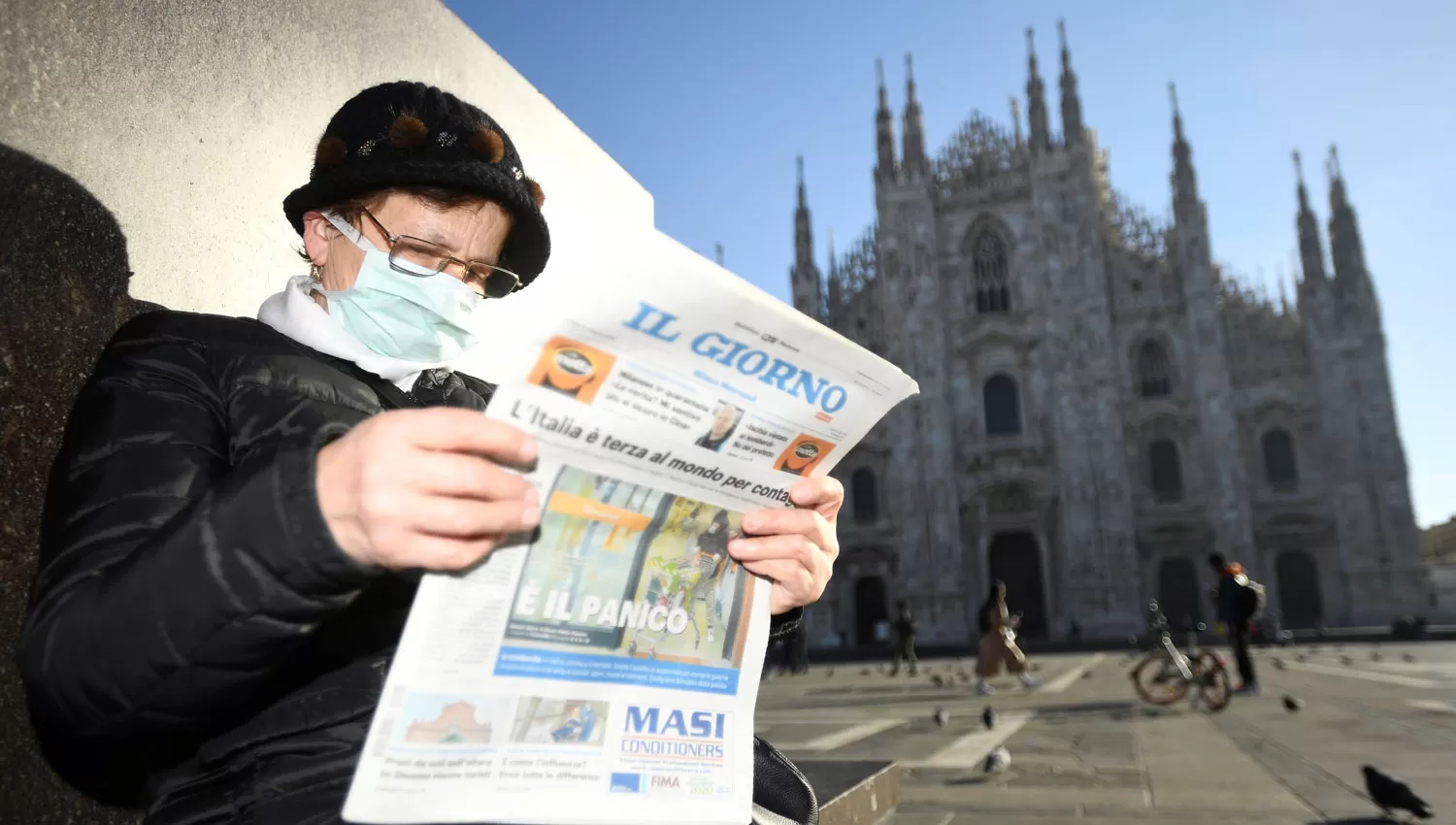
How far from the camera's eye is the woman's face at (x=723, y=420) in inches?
36.9

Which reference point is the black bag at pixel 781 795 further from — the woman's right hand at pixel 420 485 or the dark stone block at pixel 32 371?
the dark stone block at pixel 32 371

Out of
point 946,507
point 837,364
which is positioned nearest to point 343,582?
point 837,364

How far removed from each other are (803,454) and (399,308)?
0.64 m

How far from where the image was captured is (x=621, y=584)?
3.10 ft

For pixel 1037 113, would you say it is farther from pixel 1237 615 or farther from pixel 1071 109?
pixel 1237 615

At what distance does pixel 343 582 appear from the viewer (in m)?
0.78

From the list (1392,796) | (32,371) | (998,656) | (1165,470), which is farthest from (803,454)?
(1165,470)

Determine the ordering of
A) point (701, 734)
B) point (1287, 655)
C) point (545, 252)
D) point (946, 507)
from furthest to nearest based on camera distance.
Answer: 1. point (946, 507)
2. point (1287, 655)
3. point (545, 252)
4. point (701, 734)

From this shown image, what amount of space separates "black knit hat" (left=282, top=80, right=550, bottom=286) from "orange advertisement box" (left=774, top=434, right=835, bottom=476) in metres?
0.60

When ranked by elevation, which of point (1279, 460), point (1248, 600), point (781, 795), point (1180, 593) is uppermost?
point (1279, 460)

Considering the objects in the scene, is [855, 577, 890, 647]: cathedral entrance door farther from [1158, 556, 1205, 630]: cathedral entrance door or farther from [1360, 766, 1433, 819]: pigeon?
[1360, 766, 1433, 819]: pigeon

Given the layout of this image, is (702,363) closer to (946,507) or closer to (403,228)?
(403,228)

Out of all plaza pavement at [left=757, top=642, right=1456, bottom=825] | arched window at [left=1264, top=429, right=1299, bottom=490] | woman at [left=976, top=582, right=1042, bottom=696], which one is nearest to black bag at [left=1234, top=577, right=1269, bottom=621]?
plaza pavement at [left=757, top=642, right=1456, bottom=825]

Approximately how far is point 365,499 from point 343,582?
0.09 metres
